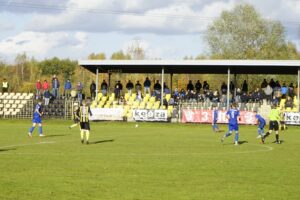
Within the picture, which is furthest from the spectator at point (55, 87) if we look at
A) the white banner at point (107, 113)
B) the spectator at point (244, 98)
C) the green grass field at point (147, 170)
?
the green grass field at point (147, 170)

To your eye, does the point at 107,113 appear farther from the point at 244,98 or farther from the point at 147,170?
the point at 147,170

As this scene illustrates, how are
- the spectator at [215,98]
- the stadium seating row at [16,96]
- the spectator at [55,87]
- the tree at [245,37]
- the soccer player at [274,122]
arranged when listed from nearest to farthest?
the soccer player at [274,122] < the spectator at [215,98] < the spectator at [55,87] < the stadium seating row at [16,96] < the tree at [245,37]

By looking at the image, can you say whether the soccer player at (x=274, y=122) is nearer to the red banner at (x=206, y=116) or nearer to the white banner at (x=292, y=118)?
the white banner at (x=292, y=118)

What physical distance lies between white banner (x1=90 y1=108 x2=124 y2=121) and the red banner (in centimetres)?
480

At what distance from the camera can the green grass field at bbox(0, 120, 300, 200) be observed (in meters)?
15.2

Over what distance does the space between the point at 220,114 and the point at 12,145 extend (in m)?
24.3

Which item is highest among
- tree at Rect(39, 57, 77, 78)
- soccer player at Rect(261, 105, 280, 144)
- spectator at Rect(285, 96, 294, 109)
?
tree at Rect(39, 57, 77, 78)

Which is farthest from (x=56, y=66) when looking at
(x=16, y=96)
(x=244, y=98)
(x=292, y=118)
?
(x=292, y=118)

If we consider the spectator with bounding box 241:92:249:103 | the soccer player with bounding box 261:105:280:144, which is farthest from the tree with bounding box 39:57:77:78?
the soccer player with bounding box 261:105:280:144

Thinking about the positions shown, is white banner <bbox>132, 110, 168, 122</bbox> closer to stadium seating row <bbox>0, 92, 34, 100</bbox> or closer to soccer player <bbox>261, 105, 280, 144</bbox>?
stadium seating row <bbox>0, 92, 34, 100</bbox>

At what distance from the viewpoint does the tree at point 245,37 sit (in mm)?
90500

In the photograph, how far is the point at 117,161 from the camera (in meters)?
22.2

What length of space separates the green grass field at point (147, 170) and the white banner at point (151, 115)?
19527 millimetres

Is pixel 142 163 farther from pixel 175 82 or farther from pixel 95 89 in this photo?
pixel 175 82
